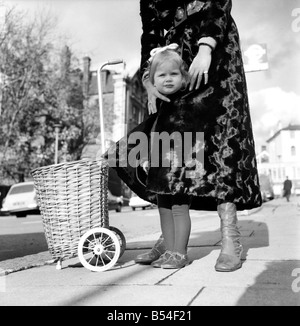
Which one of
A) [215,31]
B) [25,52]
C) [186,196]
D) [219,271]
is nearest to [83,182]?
[186,196]

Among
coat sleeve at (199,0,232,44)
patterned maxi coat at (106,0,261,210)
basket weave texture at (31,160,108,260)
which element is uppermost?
coat sleeve at (199,0,232,44)

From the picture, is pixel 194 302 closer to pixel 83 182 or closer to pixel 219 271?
pixel 219 271

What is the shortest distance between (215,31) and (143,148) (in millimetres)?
748

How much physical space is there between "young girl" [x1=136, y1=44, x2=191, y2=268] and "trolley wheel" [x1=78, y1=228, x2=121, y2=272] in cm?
25

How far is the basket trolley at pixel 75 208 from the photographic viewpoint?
97.2 inches

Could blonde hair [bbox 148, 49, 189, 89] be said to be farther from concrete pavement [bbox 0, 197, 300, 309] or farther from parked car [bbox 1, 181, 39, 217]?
parked car [bbox 1, 181, 39, 217]

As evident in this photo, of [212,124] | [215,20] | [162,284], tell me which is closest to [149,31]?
[215,20]

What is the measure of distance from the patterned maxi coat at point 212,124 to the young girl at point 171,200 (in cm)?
8

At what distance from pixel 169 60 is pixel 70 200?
97 cm

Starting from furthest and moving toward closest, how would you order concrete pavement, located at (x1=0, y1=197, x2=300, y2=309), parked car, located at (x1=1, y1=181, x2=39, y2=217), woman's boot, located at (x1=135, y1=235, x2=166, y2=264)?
parked car, located at (x1=1, y1=181, x2=39, y2=217) → woman's boot, located at (x1=135, y1=235, x2=166, y2=264) → concrete pavement, located at (x1=0, y1=197, x2=300, y2=309)

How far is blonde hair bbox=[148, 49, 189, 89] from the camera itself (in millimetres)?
2205

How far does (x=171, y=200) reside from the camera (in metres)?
2.38

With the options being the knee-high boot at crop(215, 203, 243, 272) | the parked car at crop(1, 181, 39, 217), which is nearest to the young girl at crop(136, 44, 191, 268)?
the knee-high boot at crop(215, 203, 243, 272)
